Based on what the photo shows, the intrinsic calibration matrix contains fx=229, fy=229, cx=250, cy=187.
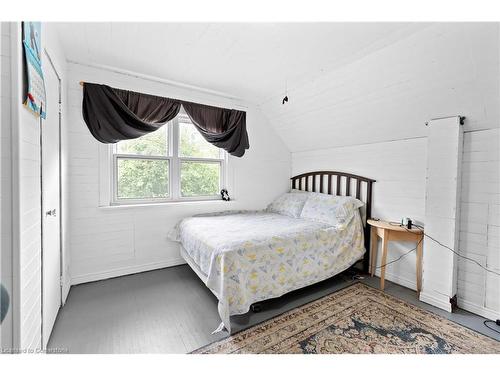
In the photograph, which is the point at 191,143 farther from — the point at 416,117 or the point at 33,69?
the point at 416,117

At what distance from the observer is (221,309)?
5.70 ft

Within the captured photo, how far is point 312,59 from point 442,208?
74.3 inches

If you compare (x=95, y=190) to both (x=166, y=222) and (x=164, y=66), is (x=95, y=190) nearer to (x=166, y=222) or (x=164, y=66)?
(x=166, y=222)

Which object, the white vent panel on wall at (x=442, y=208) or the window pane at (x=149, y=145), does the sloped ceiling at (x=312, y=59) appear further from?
the window pane at (x=149, y=145)

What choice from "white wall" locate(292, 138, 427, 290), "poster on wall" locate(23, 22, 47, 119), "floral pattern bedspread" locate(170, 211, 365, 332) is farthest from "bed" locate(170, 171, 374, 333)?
"poster on wall" locate(23, 22, 47, 119)

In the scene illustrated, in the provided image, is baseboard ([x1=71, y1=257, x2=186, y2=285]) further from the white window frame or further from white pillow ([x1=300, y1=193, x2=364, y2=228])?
white pillow ([x1=300, y1=193, x2=364, y2=228])

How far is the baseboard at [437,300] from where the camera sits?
2100 mm

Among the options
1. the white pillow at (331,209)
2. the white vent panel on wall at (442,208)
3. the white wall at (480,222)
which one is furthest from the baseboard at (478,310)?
the white pillow at (331,209)

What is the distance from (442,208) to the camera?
7.05ft

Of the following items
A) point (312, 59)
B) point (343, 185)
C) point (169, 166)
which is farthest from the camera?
point (343, 185)

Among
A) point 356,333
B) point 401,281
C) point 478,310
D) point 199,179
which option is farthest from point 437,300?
point 199,179

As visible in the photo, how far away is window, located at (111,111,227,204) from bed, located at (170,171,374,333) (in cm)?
49

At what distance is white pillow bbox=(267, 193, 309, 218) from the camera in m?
3.28

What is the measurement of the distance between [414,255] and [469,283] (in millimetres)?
489
